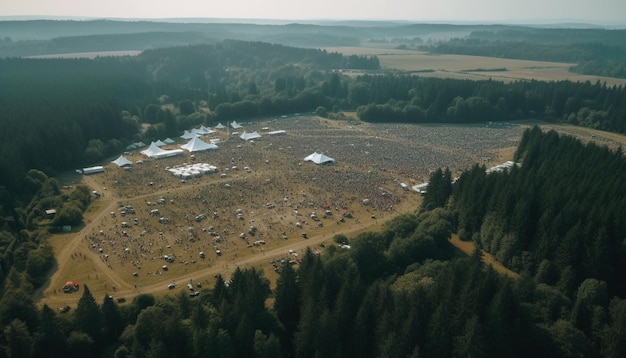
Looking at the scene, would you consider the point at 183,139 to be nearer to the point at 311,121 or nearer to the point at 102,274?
the point at 311,121

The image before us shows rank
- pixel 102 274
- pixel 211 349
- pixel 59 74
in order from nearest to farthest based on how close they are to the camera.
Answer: pixel 211 349, pixel 102 274, pixel 59 74

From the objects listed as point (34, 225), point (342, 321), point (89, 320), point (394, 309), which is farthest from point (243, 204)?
point (394, 309)

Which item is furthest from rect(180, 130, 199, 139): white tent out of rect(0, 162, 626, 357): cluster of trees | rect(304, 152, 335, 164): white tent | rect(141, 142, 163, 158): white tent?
rect(0, 162, 626, 357): cluster of trees

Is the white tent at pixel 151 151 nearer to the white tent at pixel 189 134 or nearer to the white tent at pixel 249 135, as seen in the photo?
the white tent at pixel 189 134

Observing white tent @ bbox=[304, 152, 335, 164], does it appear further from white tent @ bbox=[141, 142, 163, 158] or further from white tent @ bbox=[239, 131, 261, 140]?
white tent @ bbox=[141, 142, 163, 158]

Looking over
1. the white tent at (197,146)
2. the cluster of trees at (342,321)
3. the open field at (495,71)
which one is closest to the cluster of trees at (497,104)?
the open field at (495,71)

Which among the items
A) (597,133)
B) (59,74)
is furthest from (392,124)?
(59,74)
